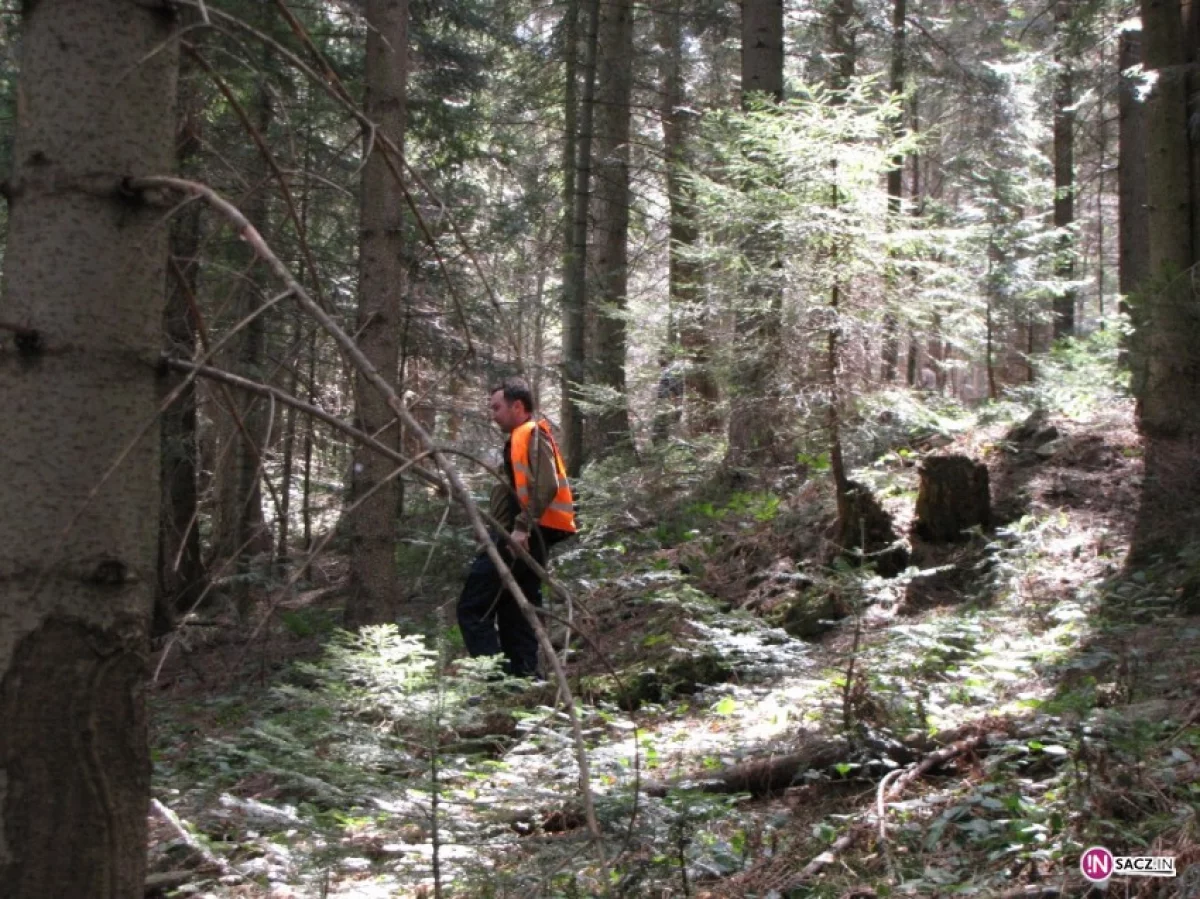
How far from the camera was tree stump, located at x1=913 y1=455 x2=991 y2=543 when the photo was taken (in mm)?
8156

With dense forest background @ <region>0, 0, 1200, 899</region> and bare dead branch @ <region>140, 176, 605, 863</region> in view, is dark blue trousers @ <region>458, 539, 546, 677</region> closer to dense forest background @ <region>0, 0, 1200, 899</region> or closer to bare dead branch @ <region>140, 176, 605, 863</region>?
dense forest background @ <region>0, 0, 1200, 899</region>

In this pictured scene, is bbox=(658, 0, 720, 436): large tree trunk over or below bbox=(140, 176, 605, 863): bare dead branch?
over

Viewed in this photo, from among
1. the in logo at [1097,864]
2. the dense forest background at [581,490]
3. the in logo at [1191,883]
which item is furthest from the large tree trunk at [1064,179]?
the in logo at [1191,883]

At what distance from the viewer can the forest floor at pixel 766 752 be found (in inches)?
128

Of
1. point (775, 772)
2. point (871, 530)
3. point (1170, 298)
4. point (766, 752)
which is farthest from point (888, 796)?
point (1170, 298)

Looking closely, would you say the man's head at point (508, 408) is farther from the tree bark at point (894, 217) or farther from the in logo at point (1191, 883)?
the in logo at point (1191, 883)

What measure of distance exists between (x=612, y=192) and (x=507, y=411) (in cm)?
1044

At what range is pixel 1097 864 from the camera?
119 inches

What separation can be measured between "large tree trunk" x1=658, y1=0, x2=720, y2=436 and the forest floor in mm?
2457

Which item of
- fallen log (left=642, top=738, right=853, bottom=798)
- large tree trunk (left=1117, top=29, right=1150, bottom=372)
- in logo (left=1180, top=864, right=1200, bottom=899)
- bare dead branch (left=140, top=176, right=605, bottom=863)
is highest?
large tree trunk (left=1117, top=29, right=1150, bottom=372)

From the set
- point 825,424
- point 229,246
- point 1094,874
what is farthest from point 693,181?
point 1094,874

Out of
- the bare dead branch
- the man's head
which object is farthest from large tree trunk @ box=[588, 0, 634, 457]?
the bare dead branch

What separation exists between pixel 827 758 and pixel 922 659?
1415 mm

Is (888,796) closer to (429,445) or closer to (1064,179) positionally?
(429,445)
